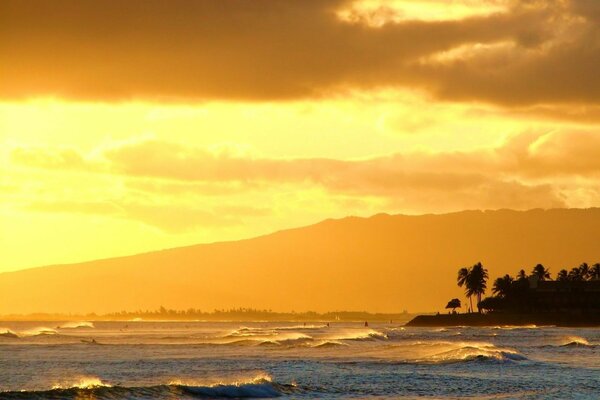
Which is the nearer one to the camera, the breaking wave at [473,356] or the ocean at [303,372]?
the ocean at [303,372]

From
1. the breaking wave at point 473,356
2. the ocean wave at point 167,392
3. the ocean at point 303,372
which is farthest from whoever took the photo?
the breaking wave at point 473,356

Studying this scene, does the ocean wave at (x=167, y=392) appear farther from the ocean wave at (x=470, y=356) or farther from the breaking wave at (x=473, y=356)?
the breaking wave at (x=473, y=356)

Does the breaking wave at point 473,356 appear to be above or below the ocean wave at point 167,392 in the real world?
above

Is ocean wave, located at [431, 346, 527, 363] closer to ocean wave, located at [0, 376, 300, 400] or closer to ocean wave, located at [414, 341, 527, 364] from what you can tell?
ocean wave, located at [414, 341, 527, 364]

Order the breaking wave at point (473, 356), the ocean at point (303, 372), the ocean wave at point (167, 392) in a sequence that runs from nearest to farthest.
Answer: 1. the ocean wave at point (167, 392)
2. the ocean at point (303, 372)
3. the breaking wave at point (473, 356)

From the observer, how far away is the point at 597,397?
60.6m

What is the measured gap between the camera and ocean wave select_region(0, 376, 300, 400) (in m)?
60.3

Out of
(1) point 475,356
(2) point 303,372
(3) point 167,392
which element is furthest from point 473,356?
(3) point 167,392

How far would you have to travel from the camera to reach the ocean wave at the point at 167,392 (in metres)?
60.3

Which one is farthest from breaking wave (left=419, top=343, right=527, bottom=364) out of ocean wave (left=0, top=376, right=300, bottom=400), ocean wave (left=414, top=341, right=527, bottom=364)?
ocean wave (left=0, top=376, right=300, bottom=400)

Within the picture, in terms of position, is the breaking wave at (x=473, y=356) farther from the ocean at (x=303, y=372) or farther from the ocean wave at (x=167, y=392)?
the ocean wave at (x=167, y=392)

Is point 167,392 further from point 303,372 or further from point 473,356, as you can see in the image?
point 473,356

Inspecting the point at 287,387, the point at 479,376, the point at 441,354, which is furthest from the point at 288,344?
the point at 287,387

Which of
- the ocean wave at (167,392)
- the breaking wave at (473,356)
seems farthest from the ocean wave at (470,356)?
the ocean wave at (167,392)
